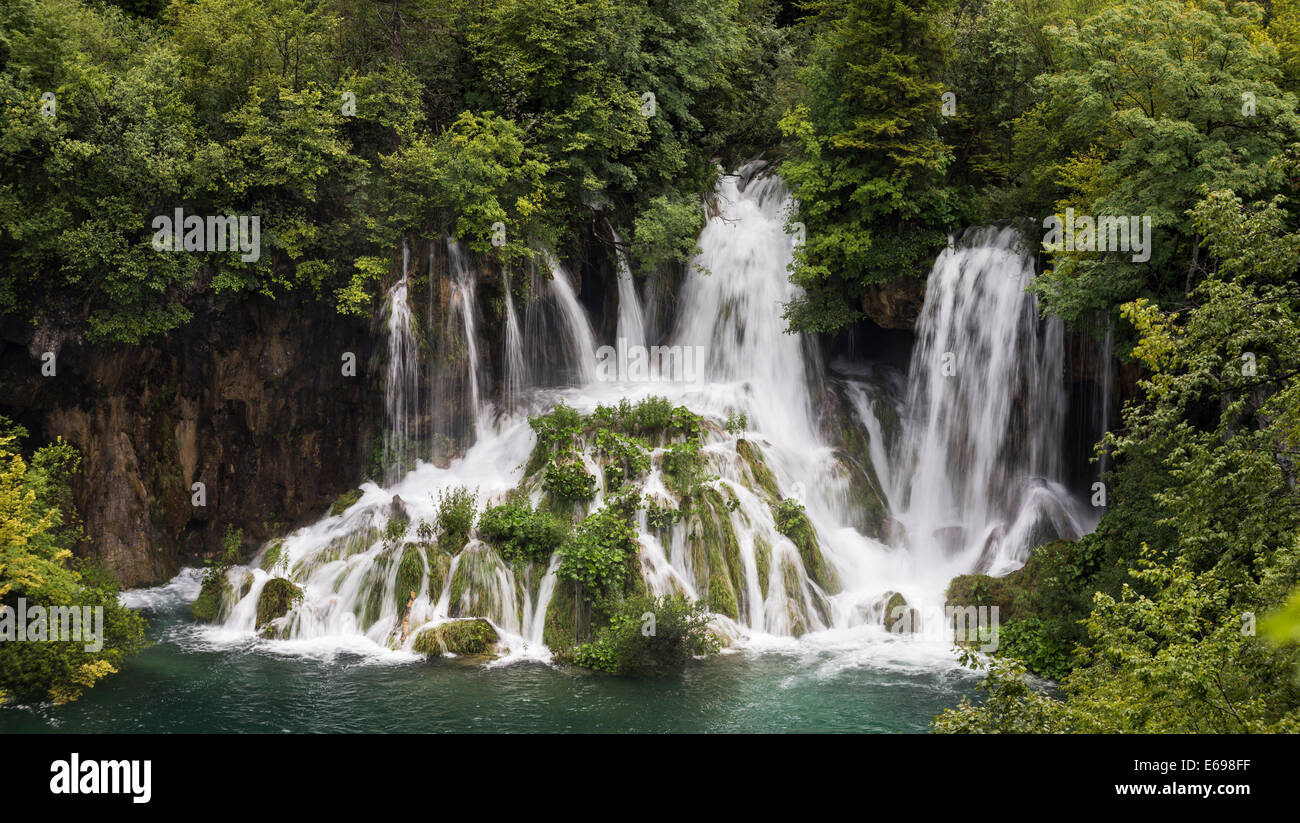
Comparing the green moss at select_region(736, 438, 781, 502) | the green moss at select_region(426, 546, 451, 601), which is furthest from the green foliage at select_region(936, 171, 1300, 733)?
the green moss at select_region(426, 546, 451, 601)

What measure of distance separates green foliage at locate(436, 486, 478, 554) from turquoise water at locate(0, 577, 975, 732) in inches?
104

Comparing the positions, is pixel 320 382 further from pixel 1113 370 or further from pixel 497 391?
pixel 1113 370

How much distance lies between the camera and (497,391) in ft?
77.7

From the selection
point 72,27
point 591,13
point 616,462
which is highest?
point 591,13

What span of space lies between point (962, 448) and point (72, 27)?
20.5m

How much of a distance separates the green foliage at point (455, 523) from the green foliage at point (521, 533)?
0.28 m

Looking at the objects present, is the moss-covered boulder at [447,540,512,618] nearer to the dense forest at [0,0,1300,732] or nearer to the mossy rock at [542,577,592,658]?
the dense forest at [0,0,1300,732]

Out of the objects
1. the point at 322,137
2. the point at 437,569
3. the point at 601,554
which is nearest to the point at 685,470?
the point at 601,554

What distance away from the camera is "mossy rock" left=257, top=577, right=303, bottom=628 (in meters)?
18.8

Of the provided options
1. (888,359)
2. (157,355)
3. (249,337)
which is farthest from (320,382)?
(888,359)

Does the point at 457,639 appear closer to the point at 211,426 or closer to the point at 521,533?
Answer: the point at 521,533

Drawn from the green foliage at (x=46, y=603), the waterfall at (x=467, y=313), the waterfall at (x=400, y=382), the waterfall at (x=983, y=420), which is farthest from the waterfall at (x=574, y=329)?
the green foliage at (x=46, y=603)

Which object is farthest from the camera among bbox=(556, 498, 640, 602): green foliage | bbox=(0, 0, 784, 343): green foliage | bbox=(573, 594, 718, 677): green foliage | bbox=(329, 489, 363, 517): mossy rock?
bbox=(329, 489, 363, 517): mossy rock

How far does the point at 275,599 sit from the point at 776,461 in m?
10.3
